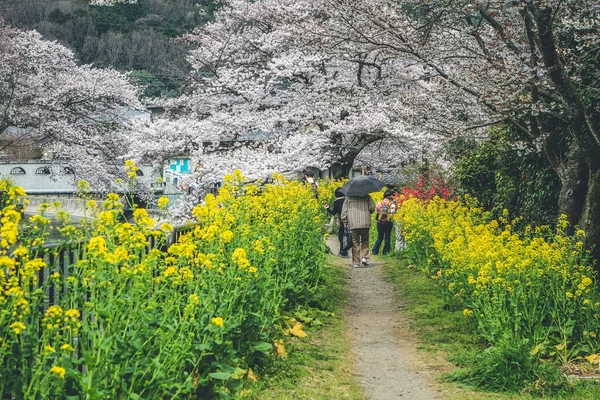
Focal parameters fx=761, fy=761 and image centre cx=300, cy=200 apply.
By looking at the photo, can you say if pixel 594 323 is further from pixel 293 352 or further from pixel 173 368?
pixel 173 368

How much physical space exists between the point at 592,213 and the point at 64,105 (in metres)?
23.4

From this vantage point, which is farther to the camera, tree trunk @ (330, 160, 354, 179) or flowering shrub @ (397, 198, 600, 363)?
tree trunk @ (330, 160, 354, 179)

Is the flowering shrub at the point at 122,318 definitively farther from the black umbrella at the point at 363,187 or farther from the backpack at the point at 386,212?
the backpack at the point at 386,212

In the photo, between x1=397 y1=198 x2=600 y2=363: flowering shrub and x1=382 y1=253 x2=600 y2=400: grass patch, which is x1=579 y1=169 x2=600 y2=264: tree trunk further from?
x1=382 y1=253 x2=600 y2=400: grass patch

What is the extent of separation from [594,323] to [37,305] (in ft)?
18.1

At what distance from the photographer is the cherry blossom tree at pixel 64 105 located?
27.5m

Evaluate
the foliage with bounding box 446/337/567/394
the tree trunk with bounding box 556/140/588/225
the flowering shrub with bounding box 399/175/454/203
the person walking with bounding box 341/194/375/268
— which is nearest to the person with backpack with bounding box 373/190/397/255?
the flowering shrub with bounding box 399/175/454/203

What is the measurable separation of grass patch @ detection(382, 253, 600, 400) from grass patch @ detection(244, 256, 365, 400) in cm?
91

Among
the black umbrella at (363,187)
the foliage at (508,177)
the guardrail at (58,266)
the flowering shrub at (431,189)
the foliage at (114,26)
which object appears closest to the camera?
the guardrail at (58,266)

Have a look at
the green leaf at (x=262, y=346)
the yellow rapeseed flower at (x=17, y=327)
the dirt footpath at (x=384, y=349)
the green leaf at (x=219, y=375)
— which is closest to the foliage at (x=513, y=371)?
the dirt footpath at (x=384, y=349)

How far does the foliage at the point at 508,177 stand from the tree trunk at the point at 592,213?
1.44 meters

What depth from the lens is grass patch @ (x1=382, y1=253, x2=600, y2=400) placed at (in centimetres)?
658

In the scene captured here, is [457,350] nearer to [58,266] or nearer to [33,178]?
[58,266]

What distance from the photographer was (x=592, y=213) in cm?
912
